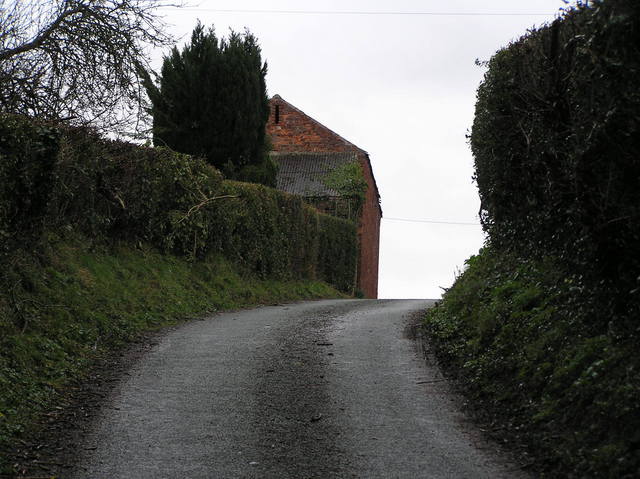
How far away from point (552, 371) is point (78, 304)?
8.38m

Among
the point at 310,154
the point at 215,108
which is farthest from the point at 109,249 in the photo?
the point at 310,154

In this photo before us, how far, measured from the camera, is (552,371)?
304 inches

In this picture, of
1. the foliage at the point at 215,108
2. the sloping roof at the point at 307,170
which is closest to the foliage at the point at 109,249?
the foliage at the point at 215,108

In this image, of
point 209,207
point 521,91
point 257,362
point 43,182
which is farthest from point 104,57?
point 521,91

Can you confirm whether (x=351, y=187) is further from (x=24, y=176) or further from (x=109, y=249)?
(x=24, y=176)

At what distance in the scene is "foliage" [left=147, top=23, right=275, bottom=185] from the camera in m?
28.4

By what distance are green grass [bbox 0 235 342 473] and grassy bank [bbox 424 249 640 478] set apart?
5048 mm

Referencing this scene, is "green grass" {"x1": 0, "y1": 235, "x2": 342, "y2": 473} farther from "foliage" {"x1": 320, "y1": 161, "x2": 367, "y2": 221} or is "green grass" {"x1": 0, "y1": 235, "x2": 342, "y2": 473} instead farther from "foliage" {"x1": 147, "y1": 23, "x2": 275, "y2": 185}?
"foliage" {"x1": 320, "y1": 161, "x2": 367, "y2": 221}

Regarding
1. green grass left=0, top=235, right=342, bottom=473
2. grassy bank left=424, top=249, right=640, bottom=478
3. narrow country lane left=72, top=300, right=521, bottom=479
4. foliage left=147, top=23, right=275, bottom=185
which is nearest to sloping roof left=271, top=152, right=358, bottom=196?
foliage left=147, top=23, right=275, bottom=185

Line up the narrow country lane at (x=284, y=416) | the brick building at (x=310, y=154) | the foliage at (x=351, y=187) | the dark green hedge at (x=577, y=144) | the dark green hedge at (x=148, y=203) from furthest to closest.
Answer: the brick building at (x=310, y=154)
the foliage at (x=351, y=187)
the dark green hedge at (x=148, y=203)
the narrow country lane at (x=284, y=416)
the dark green hedge at (x=577, y=144)

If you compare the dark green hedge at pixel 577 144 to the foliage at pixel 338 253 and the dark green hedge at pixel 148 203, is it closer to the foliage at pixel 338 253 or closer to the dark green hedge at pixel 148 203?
the dark green hedge at pixel 148 203

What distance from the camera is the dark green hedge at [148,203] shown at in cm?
1141

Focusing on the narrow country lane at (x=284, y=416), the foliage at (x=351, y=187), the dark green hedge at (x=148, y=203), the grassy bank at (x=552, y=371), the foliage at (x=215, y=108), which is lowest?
the narrow country lane at (x=284, y=416)

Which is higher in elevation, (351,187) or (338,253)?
(351,187)
